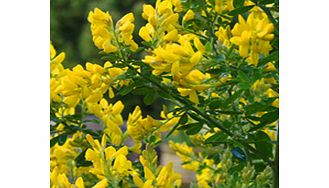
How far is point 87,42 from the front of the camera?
21.7 feet

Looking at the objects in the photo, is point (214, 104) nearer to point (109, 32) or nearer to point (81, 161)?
point (109, 32)

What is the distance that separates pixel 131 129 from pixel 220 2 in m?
0.32

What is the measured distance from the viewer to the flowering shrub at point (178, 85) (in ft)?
4.33

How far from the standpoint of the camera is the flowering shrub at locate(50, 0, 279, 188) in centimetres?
132

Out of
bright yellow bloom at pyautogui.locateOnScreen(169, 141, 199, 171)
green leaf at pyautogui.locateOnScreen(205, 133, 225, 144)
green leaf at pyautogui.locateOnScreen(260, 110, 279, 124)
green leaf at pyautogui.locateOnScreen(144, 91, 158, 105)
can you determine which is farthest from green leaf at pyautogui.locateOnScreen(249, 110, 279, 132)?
bright yellow bloom at pyautogui.locateOnScreen(169, 141, 199, 171)

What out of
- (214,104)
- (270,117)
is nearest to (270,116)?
(270,117)

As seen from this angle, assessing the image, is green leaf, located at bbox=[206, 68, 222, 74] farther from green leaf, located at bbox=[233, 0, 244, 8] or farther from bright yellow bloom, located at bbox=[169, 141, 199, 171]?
bright yellow bloom, located at bbox=[169, 141, 199, 171]

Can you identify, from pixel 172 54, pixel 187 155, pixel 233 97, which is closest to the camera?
pixel 172 54

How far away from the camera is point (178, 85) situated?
1.36 m

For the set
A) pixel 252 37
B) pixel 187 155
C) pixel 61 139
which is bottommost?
pixel 187 155

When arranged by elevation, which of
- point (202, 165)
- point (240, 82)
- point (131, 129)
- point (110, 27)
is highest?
point (110, 27)
